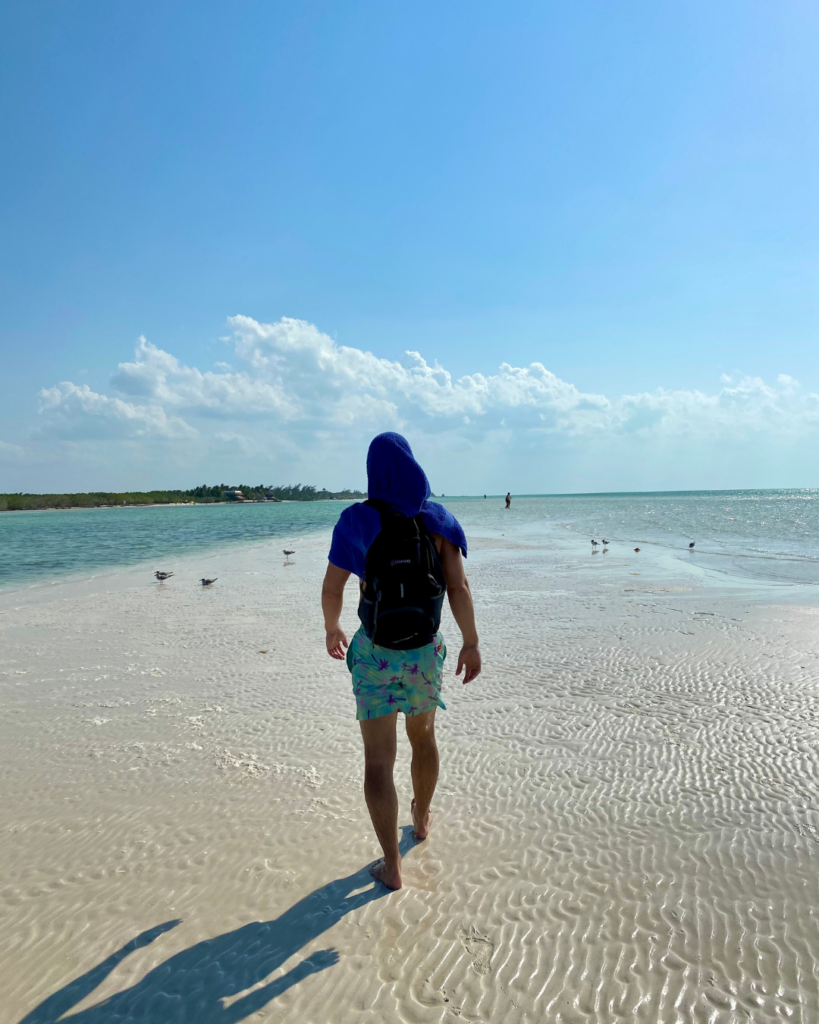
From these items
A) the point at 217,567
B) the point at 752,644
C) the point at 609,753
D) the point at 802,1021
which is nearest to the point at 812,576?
the point at 752,644

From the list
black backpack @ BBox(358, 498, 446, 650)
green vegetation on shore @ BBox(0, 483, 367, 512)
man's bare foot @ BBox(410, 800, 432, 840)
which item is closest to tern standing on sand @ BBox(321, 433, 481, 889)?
black backpack @ BBox(358, 498, 446, 650)

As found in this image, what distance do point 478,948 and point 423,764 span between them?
861 millimetres

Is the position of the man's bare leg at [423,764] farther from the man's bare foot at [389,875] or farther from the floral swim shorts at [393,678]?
the man's bare foot at [389,875]

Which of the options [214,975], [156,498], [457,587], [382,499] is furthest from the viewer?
[156,498]

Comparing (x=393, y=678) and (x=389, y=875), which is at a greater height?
(x=393, y=678)

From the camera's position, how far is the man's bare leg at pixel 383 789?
286cm

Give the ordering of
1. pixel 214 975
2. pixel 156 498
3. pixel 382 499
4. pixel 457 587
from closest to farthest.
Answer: pixel 214 975
pixel 382 499
pixel 457 587
pixel 156 498

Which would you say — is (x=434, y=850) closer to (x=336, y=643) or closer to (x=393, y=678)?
(x=393, y=678)

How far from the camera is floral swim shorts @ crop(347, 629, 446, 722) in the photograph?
2.87 m

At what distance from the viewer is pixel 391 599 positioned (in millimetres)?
2777

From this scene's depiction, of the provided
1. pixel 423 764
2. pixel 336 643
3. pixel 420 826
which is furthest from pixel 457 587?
pixel 420 826

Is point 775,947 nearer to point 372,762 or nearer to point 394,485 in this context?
point 372,762

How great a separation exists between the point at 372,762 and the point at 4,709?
14.8ft

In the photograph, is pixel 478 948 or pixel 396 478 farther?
pixel 396 478
